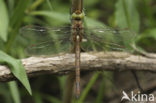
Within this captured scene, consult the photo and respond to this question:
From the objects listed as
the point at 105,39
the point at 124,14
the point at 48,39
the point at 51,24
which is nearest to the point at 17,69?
the point at 48,39

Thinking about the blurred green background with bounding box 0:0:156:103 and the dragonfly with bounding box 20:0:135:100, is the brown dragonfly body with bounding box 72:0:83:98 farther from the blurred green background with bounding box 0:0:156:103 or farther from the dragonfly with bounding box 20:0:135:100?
the blurred green background with bounding box 0:0:156:103

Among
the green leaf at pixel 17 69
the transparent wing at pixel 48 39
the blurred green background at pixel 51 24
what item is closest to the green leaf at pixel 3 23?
the blurred green background at pixel 51 24

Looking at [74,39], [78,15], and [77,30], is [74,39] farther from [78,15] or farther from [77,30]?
[78,15]

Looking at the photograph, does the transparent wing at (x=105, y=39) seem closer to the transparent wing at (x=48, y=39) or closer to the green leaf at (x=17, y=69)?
the transparent wing at (x=48, y=39)

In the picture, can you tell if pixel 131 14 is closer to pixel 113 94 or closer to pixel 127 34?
pixel 127 34

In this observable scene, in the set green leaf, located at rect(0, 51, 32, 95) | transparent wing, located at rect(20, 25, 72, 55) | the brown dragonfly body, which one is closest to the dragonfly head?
the brown dragonfly body
